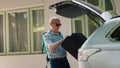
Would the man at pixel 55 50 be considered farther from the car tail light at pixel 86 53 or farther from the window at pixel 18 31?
the window at pixel 18 31

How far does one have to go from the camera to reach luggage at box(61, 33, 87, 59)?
6391 millimetres

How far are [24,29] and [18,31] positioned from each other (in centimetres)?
38

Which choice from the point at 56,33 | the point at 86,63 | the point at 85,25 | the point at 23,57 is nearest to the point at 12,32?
the point at 23,57

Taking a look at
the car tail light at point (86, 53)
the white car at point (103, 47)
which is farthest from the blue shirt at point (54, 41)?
the car tail light at point (86, 53)

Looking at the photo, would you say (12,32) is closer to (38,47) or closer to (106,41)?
(38,47)

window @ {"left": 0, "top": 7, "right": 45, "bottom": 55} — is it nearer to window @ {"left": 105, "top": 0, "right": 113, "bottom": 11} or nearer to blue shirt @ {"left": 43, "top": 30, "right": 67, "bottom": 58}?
window @ {"left": 105, "top": 0, "right": 113, "bottom": 11}

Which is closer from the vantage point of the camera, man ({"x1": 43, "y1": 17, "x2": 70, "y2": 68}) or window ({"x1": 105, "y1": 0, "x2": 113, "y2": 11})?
man ({"x1": 43, "y1": 17, "x2": 70, "y2": 68})

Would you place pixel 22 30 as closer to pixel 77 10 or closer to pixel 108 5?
pixel 108 5

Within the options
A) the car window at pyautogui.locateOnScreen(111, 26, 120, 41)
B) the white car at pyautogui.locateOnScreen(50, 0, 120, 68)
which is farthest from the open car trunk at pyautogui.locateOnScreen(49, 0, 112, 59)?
the car window at pyautogui.locateOnScreen(111, 26, 120, 41)

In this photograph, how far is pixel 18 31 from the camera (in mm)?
14055

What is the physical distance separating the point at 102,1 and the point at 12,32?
4215 millimetres

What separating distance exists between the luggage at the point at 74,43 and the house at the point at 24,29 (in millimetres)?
5213

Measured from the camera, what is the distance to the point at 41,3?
42.0 ft

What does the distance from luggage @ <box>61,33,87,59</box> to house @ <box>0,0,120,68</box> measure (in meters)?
5.21
